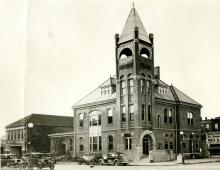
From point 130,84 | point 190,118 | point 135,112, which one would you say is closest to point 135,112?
point 135,112

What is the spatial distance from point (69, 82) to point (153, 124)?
11429mm

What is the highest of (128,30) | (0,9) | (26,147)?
(128,30)

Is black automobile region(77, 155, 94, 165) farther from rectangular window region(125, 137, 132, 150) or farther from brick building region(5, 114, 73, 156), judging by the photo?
brick building region(5, 114, 73, 156)

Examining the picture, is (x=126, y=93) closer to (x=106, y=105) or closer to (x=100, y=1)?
(x=106, y=105)

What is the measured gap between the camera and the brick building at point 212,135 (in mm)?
38116

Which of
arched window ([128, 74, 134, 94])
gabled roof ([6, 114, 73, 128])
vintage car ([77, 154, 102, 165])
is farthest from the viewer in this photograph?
gabled roof ([6, 114, 73, 128])

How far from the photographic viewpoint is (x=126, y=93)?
98.0 ft

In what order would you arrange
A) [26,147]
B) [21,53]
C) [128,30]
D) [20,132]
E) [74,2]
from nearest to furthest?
[74,2] < [21,53] < [128,30] < [26,147] < [20,132]

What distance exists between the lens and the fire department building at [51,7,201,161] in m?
29.3

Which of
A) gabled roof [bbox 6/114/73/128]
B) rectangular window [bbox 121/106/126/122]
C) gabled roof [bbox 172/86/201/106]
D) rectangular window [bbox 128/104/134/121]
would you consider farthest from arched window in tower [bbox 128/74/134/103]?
gabled roof [bbox 6/114/73/128]

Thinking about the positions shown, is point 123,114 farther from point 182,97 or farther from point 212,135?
point 212,135

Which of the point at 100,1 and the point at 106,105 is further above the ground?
the point at 100,1

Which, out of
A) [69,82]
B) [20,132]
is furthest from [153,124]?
[20,132]

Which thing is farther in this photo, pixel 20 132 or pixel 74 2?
pixel 20 132
